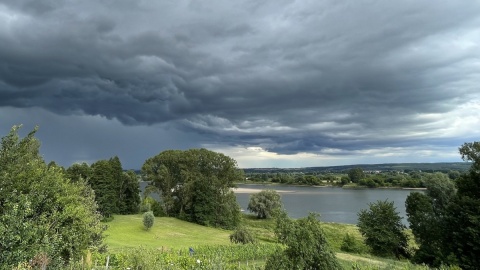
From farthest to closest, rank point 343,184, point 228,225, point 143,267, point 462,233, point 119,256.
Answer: point 343,184 → point 228,225 → point 462,233 → point 119,256 → point 143,267

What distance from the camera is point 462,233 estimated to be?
93.0ft

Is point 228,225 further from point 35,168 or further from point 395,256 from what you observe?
point 35,168

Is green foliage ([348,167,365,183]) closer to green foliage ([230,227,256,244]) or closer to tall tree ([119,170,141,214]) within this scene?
tall tree ([119,170,141,214])

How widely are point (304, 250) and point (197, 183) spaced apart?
4766 centimetres

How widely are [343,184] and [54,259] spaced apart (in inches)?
5955

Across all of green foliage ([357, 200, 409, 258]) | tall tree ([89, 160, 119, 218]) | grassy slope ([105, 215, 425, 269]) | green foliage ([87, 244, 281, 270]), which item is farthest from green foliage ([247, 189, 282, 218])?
green foliage ([87, 244, 281, 270])

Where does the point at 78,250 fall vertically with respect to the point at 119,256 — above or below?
above

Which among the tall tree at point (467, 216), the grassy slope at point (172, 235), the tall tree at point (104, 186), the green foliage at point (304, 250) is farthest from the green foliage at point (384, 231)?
the tall tree at point (104, 186)

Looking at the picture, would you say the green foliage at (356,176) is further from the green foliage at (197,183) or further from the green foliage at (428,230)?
the green foliage at (428,230)

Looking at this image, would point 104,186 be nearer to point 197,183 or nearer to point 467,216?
point 197,183

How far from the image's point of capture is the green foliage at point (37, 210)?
41.9 ft

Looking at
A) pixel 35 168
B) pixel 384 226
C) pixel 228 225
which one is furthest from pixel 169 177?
pixel 35 168

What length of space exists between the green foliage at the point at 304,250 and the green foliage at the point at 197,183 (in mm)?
45912

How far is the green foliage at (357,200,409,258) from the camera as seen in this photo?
124ft
